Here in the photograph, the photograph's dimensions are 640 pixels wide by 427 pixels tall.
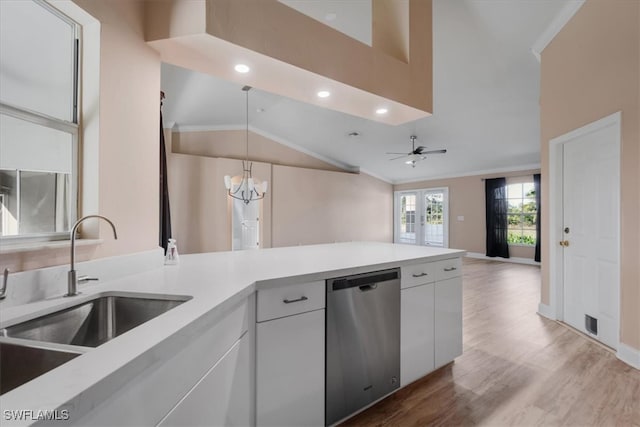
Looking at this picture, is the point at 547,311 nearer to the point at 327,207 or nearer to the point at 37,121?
the point at 37,121

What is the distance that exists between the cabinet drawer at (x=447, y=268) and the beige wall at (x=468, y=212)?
20.2 feet

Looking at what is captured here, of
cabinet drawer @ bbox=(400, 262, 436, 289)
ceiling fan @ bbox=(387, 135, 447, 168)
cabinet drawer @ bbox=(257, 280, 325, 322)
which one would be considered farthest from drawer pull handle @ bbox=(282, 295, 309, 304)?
ceiling fan @ bbox=(387, 135, 447, 168)

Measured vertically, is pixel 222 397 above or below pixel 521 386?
above

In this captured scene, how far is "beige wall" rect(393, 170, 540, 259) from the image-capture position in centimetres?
767

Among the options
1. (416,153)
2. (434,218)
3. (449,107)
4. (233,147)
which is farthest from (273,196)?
(434,218)

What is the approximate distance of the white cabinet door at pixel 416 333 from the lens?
A: 1.86 metres

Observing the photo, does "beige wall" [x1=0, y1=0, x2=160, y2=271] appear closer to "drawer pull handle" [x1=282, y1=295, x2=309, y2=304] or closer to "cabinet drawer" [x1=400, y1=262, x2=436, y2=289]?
"drawer pull handle" [x1=282, y1=295, x2=309, y2=304]

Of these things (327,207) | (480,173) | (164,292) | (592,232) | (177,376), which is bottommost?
(177,376)

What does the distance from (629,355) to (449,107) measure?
12.8 feet

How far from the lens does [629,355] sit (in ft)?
7.34

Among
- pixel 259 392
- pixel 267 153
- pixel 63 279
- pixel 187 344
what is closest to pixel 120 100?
pixel 63 279

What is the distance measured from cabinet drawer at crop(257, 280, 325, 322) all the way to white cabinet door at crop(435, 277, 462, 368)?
1018 mm

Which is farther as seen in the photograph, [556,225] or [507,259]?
[507,259]

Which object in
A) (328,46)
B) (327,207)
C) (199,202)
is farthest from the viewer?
(327,207)
